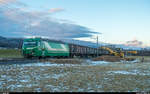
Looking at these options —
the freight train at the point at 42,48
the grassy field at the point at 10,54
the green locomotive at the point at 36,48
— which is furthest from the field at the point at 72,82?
the grassy field at the point at 10,54

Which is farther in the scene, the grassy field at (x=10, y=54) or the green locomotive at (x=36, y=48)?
the grassy field at (x=10, y=54)

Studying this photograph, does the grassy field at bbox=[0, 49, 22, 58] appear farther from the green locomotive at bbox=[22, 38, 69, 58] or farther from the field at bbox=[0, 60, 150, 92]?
the field at bbox=[0, 60, 150, 92]

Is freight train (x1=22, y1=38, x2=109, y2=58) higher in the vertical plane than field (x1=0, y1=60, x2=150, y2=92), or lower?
higher

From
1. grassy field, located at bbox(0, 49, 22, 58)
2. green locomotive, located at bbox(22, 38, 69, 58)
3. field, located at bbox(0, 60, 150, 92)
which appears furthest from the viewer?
grassy field, located at bbox(0, 49, 22, 58)

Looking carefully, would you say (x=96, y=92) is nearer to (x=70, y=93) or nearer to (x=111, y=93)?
(x=111, y=93)

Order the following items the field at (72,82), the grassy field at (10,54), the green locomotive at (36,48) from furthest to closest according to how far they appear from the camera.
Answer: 1. the grassy field at (10,54)
2. the green locomotive at (36,48)
3. the field at (72,82)

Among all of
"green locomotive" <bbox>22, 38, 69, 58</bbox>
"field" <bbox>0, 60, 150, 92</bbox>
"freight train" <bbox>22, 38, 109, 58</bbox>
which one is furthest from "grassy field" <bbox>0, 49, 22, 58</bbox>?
"field" <bbox>0, 60, 150, 92</bbox>

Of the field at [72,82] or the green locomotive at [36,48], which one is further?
the green locomotive at [36,48]

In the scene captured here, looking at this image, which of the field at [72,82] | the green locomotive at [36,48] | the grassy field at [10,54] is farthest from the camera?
the grassy field at [10,54]

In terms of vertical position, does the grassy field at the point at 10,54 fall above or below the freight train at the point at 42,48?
below

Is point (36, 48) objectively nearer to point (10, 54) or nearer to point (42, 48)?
point (42, 48)

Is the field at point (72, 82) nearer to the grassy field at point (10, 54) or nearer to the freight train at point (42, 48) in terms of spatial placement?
the freight train at point (42, 48)

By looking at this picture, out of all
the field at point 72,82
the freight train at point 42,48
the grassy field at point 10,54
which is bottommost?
the field at point 72,82

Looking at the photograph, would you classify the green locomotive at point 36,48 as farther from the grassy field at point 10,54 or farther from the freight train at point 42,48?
the grassy field at point 10,54
